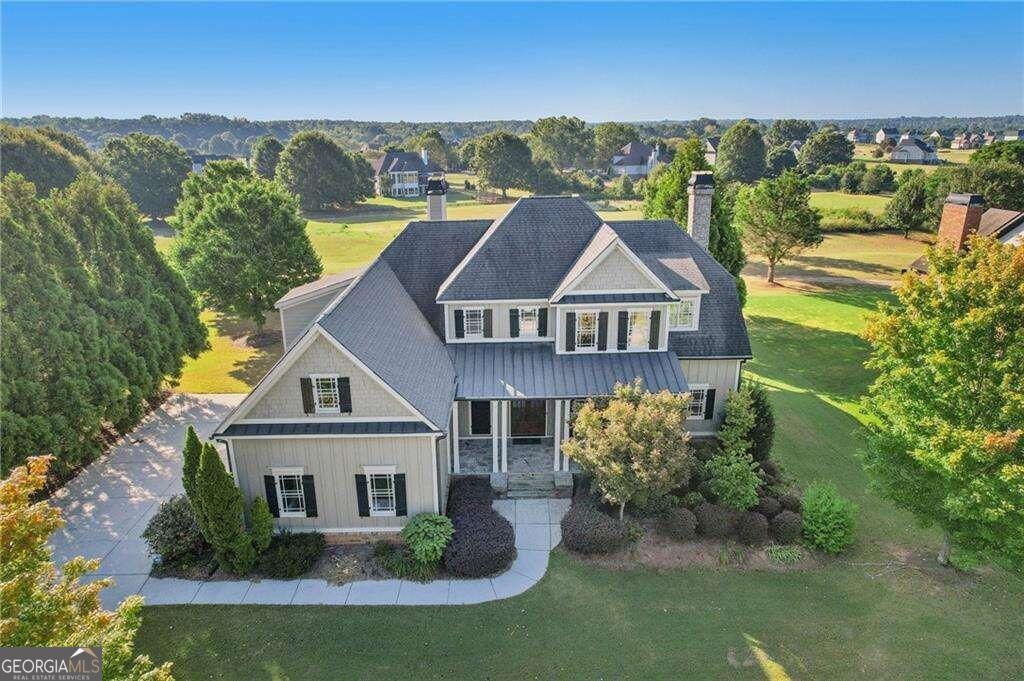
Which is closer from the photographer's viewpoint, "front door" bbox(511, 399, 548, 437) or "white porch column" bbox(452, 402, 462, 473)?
"white porch column" bbox(452, 402, 462, 473)

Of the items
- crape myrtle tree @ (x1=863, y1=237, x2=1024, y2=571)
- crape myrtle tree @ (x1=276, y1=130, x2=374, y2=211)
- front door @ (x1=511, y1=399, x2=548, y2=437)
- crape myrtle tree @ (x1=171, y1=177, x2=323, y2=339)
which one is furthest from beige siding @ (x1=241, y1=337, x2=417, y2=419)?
crape myrtle tree @ (x1=276, y1=130, x2=374, y2=211)

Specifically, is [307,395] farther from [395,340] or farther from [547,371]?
[547,371]

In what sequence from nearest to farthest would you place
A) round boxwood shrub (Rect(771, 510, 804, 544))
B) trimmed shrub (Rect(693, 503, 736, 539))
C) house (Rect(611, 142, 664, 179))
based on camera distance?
1. round boxwood shrub (Rect(771, 510, 804, 544))
2. trimmed shrub (Rect(693, 503, 736, 539))
3. house (Rect(611, 142, 664, 179))

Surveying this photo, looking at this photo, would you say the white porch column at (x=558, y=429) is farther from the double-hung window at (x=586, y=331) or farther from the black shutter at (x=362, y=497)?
the black shutter at (x=362, y=497)

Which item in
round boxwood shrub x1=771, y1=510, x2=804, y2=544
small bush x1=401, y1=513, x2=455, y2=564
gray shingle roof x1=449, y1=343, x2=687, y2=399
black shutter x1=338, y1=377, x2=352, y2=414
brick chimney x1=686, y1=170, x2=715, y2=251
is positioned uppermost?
brick chimney x1=686, y1=170, x2=715, y2=251

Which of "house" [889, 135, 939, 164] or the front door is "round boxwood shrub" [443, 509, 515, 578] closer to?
the front door

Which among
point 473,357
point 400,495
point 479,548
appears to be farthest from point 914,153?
point 400,495

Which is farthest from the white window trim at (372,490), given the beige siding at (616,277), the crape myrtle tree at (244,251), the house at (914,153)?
the house at (914,153)
